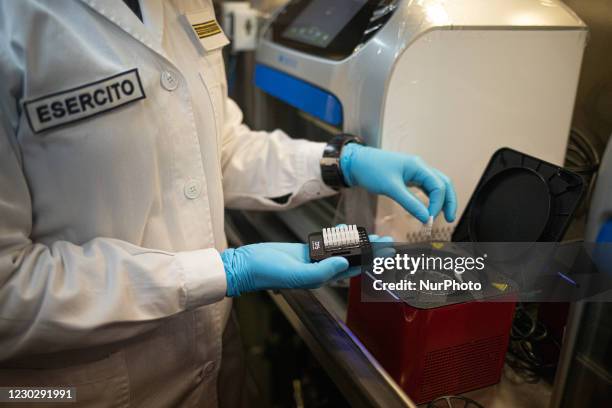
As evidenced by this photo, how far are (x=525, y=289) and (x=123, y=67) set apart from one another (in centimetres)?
73

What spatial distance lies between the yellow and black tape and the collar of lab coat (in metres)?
0.08

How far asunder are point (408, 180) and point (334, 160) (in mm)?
170

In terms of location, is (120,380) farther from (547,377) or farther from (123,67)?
(547,377)

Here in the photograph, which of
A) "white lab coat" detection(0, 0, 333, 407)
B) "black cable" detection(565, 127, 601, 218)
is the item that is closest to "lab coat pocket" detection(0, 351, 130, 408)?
"white lab coat" detection(0, 0, 333, 407)

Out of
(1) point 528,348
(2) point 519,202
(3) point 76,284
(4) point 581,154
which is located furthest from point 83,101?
(4) point 581,154

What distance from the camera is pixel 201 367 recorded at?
3.25 feet

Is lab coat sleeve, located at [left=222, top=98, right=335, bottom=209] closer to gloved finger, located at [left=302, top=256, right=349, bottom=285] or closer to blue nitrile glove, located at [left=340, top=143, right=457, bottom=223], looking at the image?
blue nitrile glove, located at [left=340, top=143, right=457, bottom=223]

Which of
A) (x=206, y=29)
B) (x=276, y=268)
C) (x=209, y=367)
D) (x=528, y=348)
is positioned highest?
(x=206, y=29)

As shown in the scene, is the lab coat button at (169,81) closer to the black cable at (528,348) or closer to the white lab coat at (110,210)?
the white lab coat at (110,210)

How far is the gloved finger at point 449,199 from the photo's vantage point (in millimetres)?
978

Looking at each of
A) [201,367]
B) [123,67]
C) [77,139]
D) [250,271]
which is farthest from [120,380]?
[123,67]

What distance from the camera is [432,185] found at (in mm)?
968

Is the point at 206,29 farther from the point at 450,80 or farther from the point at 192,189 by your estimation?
the point at 450,80

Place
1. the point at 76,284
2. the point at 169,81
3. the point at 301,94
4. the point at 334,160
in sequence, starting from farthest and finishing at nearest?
the point at 301,94
the point at 334,160
the point at 169,81
the point at 76,284
